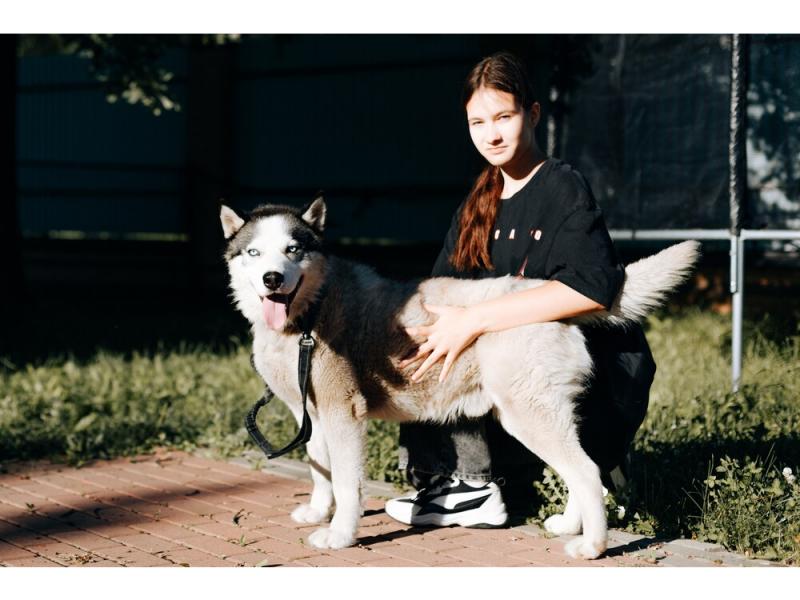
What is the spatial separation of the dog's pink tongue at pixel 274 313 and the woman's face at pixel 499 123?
43.9 inches

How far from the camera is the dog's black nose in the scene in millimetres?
4125

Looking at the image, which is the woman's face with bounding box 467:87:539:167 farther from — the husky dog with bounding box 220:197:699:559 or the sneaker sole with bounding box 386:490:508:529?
the sneaker sole with bounding box 386:490:508:529

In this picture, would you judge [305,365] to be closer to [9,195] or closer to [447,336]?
[447,336]

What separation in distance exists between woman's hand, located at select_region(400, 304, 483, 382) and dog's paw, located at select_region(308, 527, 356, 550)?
73cm

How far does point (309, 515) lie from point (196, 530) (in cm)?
51

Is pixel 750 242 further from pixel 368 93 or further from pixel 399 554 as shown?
pixel 368 93

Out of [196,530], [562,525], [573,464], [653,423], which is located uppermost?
[573,464]

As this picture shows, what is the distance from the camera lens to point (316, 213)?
14.8ft

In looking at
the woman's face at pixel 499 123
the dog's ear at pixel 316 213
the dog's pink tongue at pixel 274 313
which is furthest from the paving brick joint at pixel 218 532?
the woman's face at pixel 499 123

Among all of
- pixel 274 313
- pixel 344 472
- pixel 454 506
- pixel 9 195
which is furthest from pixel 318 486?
pixel 9 195

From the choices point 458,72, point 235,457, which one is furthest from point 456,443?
point 458,72

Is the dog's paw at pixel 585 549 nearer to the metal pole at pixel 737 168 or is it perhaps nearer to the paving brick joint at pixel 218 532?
the paving brick joint at pixel 218 532

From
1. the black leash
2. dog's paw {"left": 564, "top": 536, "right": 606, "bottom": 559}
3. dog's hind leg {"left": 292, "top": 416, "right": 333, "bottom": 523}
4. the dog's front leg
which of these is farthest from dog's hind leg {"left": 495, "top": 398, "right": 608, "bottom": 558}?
dog's hind leg {"left": 292, "top": 416, "right": 333, "bottom": 523}

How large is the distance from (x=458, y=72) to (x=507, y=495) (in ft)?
31.3
